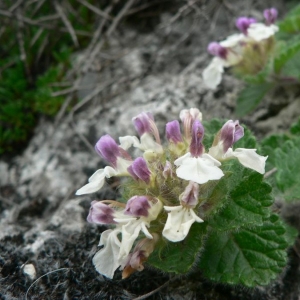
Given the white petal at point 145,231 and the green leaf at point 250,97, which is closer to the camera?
the white petal at point 145,231

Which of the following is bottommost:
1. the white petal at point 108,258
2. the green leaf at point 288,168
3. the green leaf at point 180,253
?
the green leaf at point 288,168

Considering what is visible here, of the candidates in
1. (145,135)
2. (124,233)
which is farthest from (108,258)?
(145,135)

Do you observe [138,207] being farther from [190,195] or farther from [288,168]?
[288,168]

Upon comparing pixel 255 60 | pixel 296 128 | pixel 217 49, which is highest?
pixel 217 49

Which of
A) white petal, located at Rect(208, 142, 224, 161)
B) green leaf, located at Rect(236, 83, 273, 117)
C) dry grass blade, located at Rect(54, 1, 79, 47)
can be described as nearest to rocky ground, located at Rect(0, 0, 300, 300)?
green leaf, located at Rect(236, 83, 273, 117)

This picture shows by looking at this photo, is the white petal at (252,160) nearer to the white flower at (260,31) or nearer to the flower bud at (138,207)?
the flower bud at (138,207)

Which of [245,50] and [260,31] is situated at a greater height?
[260,31]

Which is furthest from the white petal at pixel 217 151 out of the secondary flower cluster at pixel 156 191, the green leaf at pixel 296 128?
the green leaf at pixel 296 128

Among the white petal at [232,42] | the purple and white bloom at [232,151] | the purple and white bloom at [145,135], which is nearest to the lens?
the purple and white bloom at [232,151]
